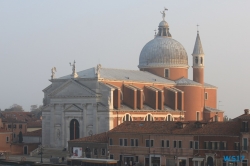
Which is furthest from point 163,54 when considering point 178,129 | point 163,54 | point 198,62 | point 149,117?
point 178,129

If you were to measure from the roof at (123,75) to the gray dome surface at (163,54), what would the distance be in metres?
3.04

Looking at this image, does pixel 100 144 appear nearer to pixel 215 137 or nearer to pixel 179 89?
pixel 215 137

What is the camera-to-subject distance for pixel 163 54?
95000 millimetres

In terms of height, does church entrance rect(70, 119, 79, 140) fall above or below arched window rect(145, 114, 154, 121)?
below

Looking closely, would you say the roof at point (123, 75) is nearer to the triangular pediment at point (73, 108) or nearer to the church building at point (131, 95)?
the church building at point (131, 95)

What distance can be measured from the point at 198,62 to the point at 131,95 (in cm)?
1915

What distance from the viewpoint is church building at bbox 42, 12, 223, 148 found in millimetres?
79000

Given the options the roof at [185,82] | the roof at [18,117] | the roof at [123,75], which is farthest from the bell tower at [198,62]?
the roof at [18,117]

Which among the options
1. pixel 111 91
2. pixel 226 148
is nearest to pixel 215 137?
pixel 226 148

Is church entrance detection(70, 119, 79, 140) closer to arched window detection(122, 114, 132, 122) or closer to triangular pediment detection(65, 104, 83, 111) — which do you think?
triangular pediment detection(65, 104, 83, 111)

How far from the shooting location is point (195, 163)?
6138 cm

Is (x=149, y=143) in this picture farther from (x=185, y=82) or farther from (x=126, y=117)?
(x=185, y=82)

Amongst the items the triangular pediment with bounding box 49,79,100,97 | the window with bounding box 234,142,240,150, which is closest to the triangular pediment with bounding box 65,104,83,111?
the triangular pediment with bounding box 49,79,100,97

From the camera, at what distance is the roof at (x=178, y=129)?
60844mm
